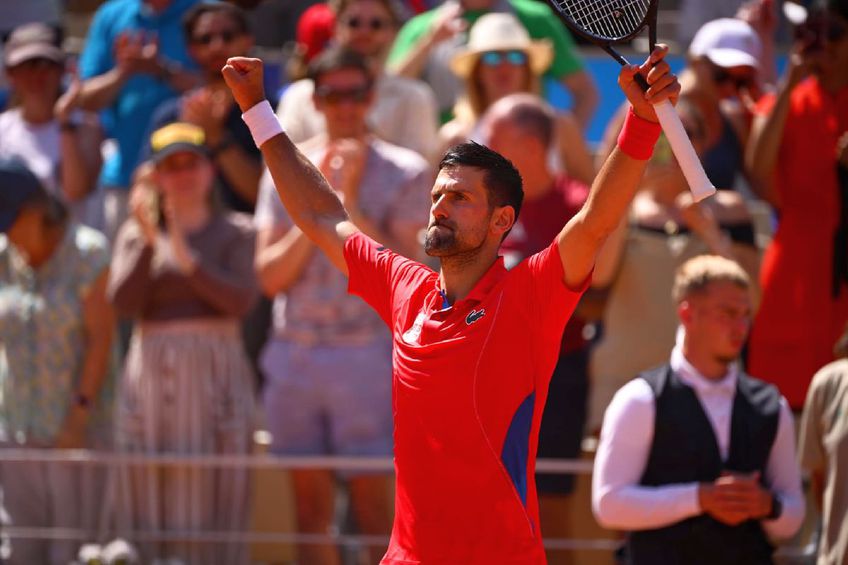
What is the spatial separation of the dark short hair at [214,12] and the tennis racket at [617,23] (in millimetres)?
3788

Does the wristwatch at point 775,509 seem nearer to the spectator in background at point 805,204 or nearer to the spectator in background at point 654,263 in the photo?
the spectator in background at point 654,263

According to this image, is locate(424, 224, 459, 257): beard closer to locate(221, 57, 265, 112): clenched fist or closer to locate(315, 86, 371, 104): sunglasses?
locate(221, 57, 265, 112): clenched fist

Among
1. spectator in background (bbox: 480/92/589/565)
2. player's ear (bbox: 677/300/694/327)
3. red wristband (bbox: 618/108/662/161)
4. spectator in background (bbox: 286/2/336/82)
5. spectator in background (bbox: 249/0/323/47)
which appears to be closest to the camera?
red wristband (bbox: 618/108/662/161)

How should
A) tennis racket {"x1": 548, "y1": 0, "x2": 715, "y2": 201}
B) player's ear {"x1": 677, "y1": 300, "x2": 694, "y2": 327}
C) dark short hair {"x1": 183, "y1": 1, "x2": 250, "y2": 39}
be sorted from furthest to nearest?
dark short hair {"x1": 183, "y1": 1, "x2": 250, "y2": 39}, player's ear {"x1": 677, "y1": 300, "x2": 694, "y2": 327}, tennis racket {"x1": 548, "y1": 0, "x2": 715, "y2": 201}

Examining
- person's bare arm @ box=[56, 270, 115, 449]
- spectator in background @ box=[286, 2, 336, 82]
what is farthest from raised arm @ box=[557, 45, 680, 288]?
spectator in background @ box=[286, 2, 336, 82]

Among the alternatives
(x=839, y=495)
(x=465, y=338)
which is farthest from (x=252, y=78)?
(x=839, y=495)

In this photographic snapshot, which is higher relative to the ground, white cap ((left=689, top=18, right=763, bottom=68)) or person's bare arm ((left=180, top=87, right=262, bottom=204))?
white cap ((left=689, top=18, right=763, bottom=68))

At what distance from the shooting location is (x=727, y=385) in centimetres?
538

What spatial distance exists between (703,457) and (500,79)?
8.36ft

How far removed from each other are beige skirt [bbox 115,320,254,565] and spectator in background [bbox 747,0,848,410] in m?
2.29

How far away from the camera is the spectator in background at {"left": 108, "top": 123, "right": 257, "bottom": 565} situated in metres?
6.74

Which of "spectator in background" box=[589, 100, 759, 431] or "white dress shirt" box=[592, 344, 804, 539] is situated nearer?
"white dress shirt" box=[592, 344, 804, 539]

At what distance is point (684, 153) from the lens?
11.9ft

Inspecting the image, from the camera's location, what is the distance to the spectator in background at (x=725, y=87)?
7.00 metres
